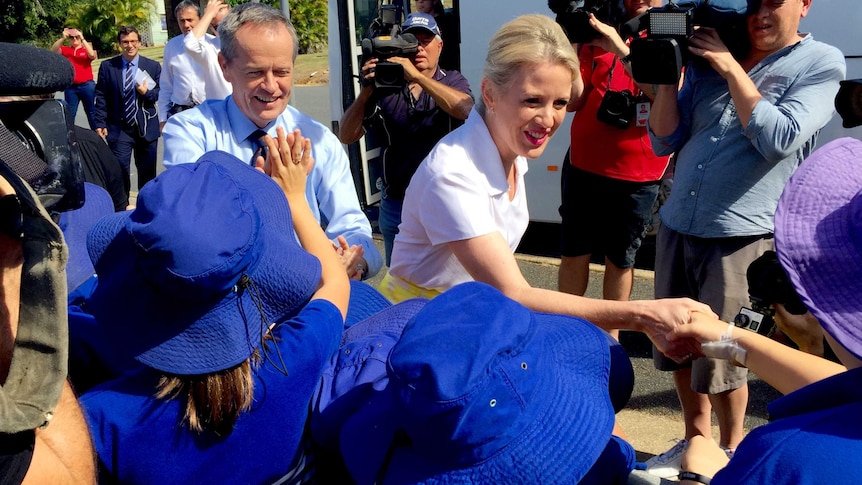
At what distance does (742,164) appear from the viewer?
9.78 ft

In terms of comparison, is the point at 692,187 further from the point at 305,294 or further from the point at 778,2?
the point at 305,294

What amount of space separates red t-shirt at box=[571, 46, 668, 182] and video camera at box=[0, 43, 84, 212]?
325 centimetres

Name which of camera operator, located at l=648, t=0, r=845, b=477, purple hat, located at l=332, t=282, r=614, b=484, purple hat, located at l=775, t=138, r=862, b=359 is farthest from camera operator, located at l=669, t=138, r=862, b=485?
camera operator, located at l=648, t=0, r=845, b=477

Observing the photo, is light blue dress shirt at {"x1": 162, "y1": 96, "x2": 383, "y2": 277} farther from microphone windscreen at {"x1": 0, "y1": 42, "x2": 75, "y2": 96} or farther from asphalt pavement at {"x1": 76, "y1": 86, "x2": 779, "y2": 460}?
asphalt pavement at {"x1": 76, "y1": 86, "x2": 779, "y2": 460}

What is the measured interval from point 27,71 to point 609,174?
334 centimetres

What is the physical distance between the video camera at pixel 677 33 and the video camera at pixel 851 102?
2.66 feet

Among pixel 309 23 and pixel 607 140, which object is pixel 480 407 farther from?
pixel 309 23

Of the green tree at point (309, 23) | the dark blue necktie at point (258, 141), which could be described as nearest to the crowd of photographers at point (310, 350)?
the dark blue necktie at point (258, 141)

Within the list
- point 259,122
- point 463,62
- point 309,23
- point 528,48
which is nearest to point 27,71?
point 528,48

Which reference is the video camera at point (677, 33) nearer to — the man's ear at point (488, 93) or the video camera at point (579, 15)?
the video camera at point (579, 15)

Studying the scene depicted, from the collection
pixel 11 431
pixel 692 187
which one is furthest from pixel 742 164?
pixel 11 431

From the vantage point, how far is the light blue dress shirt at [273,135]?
8.73 ft

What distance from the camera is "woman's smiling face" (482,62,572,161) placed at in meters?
2.31

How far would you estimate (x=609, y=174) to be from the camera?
4.10 metres
